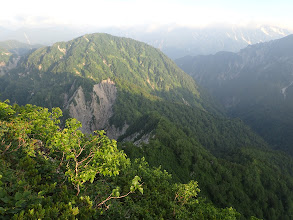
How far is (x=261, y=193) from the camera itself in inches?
2982

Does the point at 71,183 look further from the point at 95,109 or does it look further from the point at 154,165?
the point at 95,109

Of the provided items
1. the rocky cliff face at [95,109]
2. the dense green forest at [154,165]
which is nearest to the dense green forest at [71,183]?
the dense green forest at [154,165]

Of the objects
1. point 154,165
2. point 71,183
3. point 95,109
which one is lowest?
point 95,109

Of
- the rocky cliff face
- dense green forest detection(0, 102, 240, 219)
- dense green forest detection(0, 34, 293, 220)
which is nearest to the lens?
dense green forest detection(0, 102, 240, 219)

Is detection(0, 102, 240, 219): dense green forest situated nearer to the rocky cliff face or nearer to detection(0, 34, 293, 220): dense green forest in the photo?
detection(0, 34, 293, 220): dense green forest

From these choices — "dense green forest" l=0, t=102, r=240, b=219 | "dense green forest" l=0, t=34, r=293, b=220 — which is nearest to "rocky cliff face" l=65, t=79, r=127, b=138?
"dense green forest" l=0, t=34, r=293, b=220

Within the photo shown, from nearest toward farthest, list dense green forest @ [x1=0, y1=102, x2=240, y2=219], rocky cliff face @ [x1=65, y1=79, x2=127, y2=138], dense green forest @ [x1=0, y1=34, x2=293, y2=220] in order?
dense green forest @ [x1=0, y1=102, x2=240, y2=219] < dense green forest @ [x1=0, y1=34, x2=293, y2=220] < rocky cliff face @ [x1=65, y1=79, x2=127, y2=138]

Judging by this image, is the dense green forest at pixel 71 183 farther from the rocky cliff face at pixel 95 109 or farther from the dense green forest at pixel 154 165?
the rocky cliff face at pixel 95 109

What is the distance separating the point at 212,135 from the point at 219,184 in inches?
3838

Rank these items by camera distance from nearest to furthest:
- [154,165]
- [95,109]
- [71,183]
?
[71,183] < [154,165] < [95,109]

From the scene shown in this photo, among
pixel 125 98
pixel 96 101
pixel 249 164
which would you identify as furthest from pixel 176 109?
pixel 249 164

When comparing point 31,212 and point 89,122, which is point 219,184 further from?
point 89,122

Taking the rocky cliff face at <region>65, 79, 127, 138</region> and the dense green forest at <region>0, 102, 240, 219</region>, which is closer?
the dense green forest at <region>0, 102, 240, 219</region>

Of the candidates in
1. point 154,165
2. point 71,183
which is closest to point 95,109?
point 154,165
